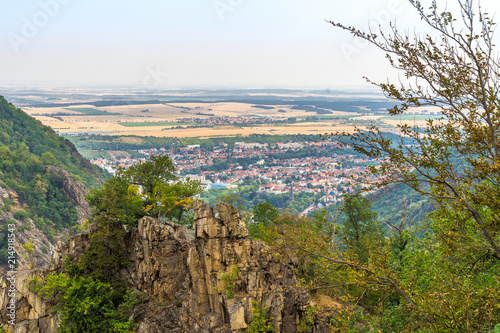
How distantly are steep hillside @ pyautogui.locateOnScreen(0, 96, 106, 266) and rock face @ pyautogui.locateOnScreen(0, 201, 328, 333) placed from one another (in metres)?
30.6

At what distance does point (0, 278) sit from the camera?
24.1 m

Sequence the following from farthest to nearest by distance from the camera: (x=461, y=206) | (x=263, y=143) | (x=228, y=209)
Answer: (x=263, y=143), (x=228, y=209), (x=461, y=206)

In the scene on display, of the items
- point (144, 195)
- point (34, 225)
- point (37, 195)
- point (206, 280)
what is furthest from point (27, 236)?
point (206, 280)

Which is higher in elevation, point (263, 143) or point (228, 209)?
point (228, 209)

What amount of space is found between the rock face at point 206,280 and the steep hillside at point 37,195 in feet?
100

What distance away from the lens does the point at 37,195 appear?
59125mm

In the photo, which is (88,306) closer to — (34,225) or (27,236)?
(27,236)

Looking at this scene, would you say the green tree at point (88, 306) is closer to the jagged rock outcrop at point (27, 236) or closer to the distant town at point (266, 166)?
the jagged rock outcrop at point (27, 236)

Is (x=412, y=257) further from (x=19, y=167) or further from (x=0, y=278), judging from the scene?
(x=19, y=167)

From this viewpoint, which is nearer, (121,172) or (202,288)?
(202,288)

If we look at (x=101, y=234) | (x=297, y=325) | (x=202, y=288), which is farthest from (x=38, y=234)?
(x=297, y=325)

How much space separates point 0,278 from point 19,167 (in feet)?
143

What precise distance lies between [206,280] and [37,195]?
4844 centimetres

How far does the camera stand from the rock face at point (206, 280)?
1862cm
